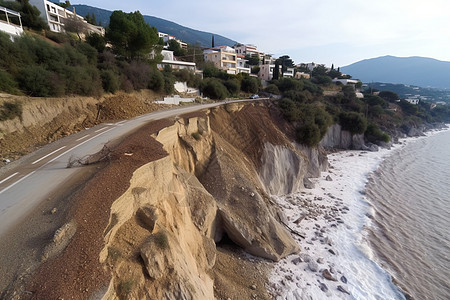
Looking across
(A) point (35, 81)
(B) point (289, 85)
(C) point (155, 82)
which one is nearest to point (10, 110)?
(A) point (35, 81)

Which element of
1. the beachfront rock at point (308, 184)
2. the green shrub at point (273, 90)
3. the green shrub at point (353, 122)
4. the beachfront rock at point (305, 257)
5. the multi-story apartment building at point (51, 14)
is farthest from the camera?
the green shrub at point (273, 90)

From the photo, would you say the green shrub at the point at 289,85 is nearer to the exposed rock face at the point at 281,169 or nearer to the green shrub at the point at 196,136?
the exposed rock face at the point at 281,169

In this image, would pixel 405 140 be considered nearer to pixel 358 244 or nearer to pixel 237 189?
pixel 358 244

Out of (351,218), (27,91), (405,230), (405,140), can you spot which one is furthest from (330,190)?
(405,140)

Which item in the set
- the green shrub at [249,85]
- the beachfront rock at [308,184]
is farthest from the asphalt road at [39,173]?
the green shrub at [249,85]

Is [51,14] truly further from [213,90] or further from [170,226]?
[170,226]

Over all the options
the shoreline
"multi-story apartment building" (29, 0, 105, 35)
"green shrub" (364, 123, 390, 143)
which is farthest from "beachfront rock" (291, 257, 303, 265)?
"multi-story apartment building" (29, 0, 105, 35)

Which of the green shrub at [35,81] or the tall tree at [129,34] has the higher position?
the tall tree at [129,34]
